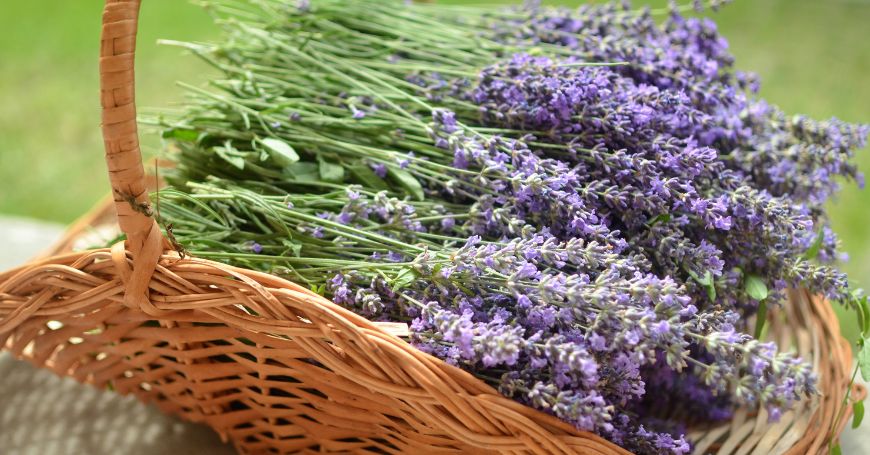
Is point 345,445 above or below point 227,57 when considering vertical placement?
below

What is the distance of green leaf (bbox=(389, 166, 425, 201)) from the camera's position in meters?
0.86

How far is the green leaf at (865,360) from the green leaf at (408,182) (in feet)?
1.53

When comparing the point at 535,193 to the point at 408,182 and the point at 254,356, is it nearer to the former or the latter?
the point at 408,182

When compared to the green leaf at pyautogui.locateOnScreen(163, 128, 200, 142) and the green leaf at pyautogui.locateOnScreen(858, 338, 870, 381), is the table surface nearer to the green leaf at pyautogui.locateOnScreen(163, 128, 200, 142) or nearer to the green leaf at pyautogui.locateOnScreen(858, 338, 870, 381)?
the green leaf at pyautogui.locateOnScreen(858, 338, 870, 381)

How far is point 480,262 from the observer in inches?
28.4

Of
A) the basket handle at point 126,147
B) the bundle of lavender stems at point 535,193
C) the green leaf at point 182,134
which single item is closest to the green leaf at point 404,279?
the bundle of lavender stems at point 535,193

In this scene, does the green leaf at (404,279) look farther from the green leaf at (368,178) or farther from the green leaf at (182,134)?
the green leaf at (182,134)

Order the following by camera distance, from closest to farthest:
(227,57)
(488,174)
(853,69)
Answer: (488,174) < (227,57) < (853,69)

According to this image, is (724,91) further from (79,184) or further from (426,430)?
(79,184)

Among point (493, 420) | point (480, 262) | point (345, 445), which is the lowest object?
point (345, 445)

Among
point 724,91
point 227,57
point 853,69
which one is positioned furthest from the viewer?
point 853,69

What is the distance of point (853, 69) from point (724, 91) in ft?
6.82

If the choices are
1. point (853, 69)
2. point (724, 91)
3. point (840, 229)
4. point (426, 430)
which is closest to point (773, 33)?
point (853, 69)

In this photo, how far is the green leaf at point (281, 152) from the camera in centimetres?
87
